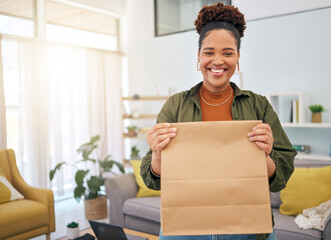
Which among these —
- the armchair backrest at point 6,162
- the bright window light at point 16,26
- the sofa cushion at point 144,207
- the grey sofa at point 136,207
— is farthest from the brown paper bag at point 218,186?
the bright window light at point 16,26

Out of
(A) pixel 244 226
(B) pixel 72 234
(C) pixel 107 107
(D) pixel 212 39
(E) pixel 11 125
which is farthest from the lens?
(C) pixel 107 107

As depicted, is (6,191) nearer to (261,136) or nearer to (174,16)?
(261,136)

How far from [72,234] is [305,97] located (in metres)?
2.40

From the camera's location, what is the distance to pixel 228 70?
1026mm

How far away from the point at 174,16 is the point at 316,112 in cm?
227

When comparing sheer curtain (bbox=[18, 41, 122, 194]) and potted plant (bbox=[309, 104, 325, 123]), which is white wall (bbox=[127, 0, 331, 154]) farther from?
sheer curtain (bbox=[18, 41, 122, 194])

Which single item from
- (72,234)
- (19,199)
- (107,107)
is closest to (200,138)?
(72,234)

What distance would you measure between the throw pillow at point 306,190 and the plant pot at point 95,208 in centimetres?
195

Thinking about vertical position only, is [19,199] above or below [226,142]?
below

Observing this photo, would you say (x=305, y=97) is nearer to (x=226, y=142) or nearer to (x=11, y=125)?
(x=226, y=142)

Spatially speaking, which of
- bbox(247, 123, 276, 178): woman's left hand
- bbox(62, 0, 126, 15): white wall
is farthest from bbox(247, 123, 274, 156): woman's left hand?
bbox(62, 0, 126, 15): white wall

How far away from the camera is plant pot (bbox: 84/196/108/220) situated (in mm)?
3627

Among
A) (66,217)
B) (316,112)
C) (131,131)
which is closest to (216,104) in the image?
(316,112)

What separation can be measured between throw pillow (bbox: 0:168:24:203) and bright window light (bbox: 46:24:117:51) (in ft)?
6.67
